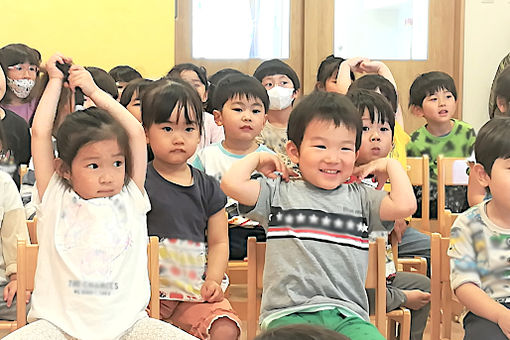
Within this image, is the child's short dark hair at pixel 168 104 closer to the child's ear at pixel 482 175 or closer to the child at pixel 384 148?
the child at pixel 384 148

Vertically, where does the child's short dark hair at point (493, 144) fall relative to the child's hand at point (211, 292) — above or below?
above

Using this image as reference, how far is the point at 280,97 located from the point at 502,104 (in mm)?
1187

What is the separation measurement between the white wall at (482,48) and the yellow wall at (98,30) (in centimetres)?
220

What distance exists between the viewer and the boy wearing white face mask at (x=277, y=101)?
3369mm

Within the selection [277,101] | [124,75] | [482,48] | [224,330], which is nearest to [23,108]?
[124,75]

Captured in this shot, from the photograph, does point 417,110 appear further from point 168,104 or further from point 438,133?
point 168,104

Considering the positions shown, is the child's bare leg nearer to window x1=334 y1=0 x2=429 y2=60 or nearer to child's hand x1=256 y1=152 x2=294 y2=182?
child's hand x1=256 y1=152 x2=294 y2=182

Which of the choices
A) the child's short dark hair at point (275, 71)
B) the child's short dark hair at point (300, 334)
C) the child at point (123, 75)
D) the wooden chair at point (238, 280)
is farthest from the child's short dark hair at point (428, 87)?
the child's short dark hair at point (300, 334)

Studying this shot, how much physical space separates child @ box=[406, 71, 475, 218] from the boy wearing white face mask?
64cm

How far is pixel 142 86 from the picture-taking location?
2.92m

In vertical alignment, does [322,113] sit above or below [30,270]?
above

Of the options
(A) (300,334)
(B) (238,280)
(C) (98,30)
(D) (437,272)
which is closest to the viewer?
(A) (300,334)

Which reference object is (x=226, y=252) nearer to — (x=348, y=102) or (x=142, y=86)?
(x=348, y=102)

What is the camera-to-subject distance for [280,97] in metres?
3.64
